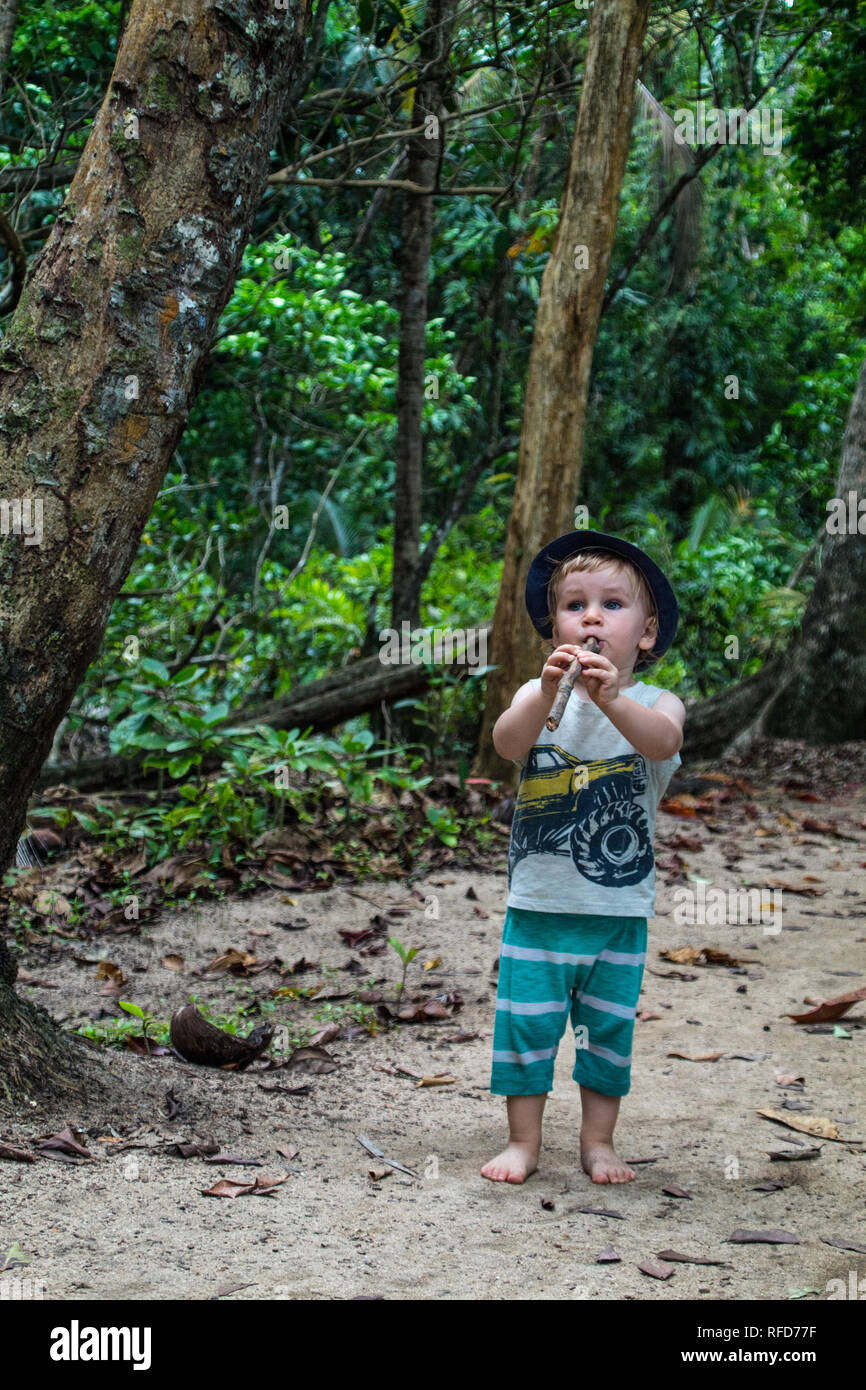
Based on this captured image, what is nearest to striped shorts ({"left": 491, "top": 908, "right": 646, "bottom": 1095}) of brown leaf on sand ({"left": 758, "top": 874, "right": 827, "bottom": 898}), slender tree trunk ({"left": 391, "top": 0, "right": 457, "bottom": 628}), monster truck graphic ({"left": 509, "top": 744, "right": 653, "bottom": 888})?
monster truck graphic ({"left": 509, "top": 744, "right": 653, "bottom": 888})

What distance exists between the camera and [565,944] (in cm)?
258

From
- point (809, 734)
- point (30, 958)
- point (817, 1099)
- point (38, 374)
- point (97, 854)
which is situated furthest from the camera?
point (809, 734)

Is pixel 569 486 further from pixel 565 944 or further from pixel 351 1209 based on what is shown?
pixel 351 1209

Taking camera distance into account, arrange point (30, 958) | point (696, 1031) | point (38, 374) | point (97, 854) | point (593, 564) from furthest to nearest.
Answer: point (97, 854) → point (30, 958) → point (696, 1031) → point (593, 564) → point (38, 374)

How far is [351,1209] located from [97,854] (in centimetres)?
282

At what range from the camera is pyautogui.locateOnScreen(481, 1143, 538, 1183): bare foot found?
2.49 m

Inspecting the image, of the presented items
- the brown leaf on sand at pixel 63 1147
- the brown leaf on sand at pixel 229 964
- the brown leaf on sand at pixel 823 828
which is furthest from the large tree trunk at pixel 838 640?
the brown leaf on sand at pixel 63 1147

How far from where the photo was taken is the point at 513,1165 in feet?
8.24

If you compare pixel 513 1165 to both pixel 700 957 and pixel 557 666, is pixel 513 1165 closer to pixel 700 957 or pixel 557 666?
pixel 557 666

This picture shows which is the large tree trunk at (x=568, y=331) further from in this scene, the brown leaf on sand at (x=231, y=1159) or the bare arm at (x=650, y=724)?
the brown leaf on sand at (x=231, y=1159)

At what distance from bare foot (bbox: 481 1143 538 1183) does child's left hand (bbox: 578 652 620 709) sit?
1.02m

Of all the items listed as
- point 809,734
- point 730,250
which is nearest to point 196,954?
point 809,734

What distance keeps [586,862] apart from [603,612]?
559 mm

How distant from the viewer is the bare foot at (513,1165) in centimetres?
249
